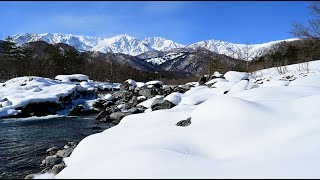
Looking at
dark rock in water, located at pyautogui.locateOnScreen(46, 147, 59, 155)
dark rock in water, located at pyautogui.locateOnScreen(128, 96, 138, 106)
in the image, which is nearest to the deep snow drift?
dark rock in water, located at pyautogui.locateOnScreen(46, 147, 59, 155)

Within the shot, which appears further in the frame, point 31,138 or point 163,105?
point 163,105

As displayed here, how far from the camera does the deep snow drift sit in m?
4.39

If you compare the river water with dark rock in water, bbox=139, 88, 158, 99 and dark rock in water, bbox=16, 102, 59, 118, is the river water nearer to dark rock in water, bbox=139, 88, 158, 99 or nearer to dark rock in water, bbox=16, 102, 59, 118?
dark rock in water, bbox=16, 102, 59, 118

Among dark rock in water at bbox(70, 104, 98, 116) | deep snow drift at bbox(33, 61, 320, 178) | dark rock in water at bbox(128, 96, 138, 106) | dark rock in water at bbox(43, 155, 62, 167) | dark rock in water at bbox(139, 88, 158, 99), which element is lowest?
dark rock in water at bbox(70, 104, 98, 116)

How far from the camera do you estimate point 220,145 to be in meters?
6.41

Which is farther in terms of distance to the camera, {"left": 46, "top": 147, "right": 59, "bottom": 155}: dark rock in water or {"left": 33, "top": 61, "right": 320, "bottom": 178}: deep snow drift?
{"left": 46, "top": 147, "right": 59, "bottom": 155}: dark rock in water

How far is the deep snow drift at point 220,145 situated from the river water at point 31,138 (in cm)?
305

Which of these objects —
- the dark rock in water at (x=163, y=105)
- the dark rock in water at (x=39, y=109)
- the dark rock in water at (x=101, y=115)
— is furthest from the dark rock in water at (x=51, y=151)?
the dark rock in water at (x=39, y=109)

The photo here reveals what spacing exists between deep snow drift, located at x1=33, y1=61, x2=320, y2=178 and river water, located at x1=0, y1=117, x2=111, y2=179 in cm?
305

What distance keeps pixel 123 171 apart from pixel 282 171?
2.22 metres

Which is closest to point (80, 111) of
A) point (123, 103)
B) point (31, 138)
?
point (123, 103)

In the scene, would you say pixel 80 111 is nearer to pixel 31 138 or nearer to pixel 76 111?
pixel 76 111

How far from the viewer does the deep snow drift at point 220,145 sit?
14.4 feet

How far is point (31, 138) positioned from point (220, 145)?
10743 millimetres
